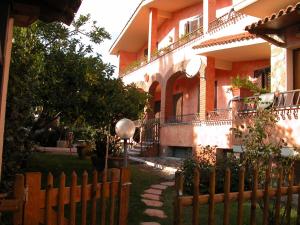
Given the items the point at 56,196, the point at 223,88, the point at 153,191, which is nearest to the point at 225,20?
the point at 223,88

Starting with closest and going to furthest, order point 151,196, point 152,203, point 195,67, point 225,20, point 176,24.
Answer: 1. point 152,203
2. point 151,196
3. point 225,20
4. point 195,67
5. point 176,24

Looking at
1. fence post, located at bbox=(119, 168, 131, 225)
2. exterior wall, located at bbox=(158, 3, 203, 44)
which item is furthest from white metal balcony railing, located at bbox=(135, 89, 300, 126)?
exterior wall, located at bbox=(158, 3, 203, 44)

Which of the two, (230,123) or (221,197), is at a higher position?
(230,123)

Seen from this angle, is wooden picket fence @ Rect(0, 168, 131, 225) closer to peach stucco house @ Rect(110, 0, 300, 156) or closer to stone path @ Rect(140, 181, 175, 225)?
stone path @ Rect(140, 181, 175, 225)

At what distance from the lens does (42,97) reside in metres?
10.2

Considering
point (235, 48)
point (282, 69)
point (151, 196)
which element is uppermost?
point (235, 48)

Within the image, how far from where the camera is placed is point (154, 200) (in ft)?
28.6

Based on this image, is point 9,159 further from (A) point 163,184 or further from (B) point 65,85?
(A) point 163,184

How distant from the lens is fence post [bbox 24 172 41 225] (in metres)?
3.42

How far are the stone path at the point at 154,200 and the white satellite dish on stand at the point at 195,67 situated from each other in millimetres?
7558

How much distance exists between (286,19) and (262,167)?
5.27 meters

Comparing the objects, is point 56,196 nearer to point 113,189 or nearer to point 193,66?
point 113,189

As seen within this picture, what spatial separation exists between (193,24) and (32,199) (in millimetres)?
20084

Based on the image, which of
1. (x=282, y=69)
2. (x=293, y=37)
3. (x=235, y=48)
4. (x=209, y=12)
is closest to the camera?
(x=293, y=37)
